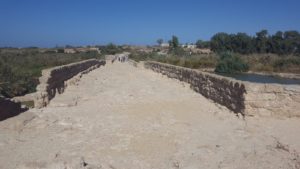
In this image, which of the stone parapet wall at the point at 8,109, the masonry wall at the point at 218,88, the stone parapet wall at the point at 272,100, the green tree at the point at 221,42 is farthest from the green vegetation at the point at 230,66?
the stone parapet wall at the point at 8,109

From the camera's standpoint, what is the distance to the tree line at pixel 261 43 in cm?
6233

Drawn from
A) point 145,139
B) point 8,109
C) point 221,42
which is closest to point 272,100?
point 145,139

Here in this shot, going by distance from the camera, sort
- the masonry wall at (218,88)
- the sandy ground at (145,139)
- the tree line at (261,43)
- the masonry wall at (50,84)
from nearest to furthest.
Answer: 1. the sandy ground at (145,139)
2. the masonry wall at (218,88)
3. the masonry wall at (50,84)
4. the tree line at (261,43)

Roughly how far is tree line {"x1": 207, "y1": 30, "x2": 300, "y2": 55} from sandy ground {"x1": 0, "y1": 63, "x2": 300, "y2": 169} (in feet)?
190

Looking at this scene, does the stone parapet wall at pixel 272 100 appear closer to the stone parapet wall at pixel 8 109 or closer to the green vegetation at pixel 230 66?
the stone parapet wall at pixel 8 109

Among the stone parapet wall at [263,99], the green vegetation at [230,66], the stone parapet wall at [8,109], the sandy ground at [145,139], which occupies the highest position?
the stone parapet wall at [263,99]

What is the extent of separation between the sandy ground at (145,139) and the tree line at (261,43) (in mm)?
58018

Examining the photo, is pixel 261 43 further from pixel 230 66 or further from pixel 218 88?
pixel 218 88

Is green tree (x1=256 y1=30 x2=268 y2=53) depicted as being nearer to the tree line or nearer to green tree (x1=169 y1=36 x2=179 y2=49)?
the tree line

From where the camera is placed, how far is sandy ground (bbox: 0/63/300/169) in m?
4.31

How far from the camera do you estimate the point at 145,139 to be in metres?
5.35

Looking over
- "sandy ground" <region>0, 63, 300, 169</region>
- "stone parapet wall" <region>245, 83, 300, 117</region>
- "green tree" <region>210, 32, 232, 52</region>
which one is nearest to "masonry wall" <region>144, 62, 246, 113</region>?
"stone parapet wall" <region>245, 83, 300, 117</region>

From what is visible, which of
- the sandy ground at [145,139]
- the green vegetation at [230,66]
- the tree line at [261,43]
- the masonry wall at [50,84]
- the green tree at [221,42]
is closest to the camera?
the sandy ground at [145,139]

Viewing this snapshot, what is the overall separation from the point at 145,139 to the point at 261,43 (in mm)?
63629
